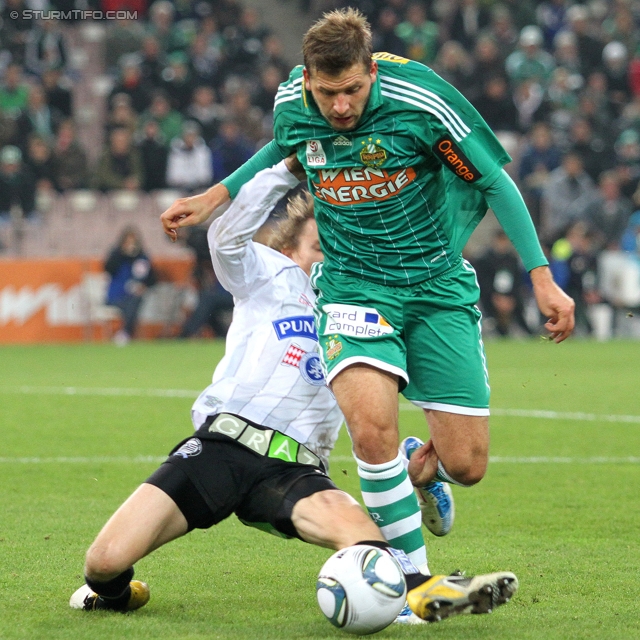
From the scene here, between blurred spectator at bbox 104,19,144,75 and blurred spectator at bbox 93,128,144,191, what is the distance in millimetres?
3076

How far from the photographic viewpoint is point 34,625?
418cm

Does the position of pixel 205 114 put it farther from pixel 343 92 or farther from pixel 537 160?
pixel 343 92

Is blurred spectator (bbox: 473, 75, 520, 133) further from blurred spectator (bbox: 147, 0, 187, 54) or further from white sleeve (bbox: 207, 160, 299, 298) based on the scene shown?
white sleeve (bbox: 207, 160, 299, 298)

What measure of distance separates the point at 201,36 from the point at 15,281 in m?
6.95

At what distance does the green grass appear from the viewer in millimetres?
4281

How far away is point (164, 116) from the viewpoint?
19.6 meters

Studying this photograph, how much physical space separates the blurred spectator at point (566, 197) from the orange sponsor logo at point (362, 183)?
48.7 ft

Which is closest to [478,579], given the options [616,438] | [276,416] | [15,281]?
[276,416]

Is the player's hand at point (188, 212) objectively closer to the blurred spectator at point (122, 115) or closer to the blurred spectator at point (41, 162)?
the blurred spectator at point (41, 162)

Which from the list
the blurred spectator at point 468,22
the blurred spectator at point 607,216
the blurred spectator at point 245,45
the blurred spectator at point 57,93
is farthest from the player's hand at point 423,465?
the blurred spectator at point 468,22

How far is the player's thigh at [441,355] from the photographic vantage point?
4.80 meters

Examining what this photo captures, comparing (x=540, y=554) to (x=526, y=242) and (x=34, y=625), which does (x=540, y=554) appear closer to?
(x=526, y=242)

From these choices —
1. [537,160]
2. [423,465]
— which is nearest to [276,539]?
[423,465]

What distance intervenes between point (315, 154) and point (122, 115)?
14918 mm
